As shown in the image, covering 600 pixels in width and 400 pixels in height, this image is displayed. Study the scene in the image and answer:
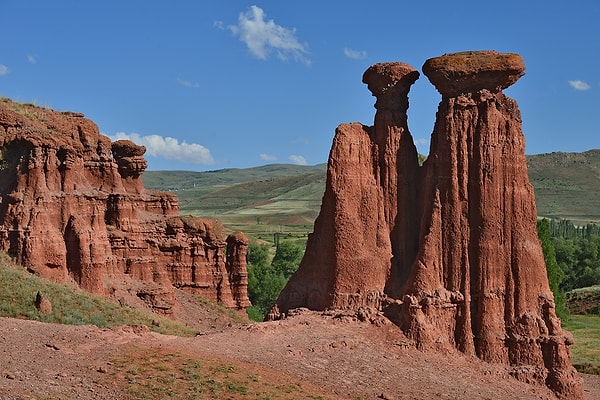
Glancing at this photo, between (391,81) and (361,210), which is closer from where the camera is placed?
(361,210)

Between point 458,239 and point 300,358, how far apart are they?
682cm

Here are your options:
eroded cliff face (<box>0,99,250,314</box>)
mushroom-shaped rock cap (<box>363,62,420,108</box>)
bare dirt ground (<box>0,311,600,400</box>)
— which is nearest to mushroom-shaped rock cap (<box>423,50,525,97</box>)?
mushroom-shaped rock cap (<box>363,62,420,108</box>)

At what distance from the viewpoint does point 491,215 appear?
984 inches

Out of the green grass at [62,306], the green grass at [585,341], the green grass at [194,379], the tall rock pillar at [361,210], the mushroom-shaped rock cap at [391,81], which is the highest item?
the mushroom-shaped rock cap at [391,81]

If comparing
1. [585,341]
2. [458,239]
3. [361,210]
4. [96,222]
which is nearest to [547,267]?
[585,341]

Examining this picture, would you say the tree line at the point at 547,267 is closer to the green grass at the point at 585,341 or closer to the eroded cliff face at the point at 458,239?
the green grass at the point at 585,341

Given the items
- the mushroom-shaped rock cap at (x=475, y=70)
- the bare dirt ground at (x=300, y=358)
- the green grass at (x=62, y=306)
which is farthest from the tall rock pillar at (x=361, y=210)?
the green grass at (x=62, y=306)

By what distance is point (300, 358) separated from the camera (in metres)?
22.5

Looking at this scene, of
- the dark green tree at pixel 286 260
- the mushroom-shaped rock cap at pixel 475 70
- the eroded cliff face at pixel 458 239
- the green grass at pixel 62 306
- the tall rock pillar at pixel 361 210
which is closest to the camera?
the eroded cliff face at pixel 458 239

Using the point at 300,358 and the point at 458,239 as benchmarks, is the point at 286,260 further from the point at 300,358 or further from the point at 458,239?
the point at 300,358

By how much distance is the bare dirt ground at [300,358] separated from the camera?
19.7 metres

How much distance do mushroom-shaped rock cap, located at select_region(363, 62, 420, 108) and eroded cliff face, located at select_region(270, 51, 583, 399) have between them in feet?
0.16

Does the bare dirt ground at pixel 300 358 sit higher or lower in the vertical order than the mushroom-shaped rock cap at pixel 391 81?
lower

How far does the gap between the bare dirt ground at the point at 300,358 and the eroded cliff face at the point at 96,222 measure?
1188 cm
